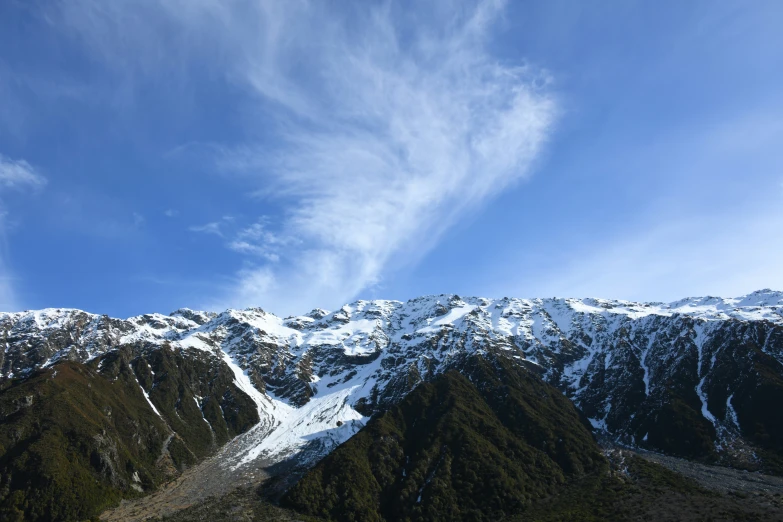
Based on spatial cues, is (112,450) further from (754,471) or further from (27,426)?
(754,471)

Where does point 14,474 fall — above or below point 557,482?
above

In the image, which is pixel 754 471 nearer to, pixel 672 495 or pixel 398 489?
pixel 672 495

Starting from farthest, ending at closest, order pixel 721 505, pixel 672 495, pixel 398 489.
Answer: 1. pixel 398 489
2. pixel 672 495
3. pixel 721 505

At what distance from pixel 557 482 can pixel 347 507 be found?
86309 mm

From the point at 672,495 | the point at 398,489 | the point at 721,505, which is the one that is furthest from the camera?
the point at 398,489

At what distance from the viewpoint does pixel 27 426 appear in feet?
615

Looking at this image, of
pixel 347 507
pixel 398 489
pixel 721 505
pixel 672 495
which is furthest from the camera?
pixel 398 489

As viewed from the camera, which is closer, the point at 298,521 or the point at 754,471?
the point at 298,521

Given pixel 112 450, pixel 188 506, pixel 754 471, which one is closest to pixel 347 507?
pixel 188 506

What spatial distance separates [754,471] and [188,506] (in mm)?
229298

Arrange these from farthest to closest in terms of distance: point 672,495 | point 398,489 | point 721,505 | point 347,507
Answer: point 398,489, point 347,507, point 672,495, point 721,505

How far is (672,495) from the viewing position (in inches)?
6427

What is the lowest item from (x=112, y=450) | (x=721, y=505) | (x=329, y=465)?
(x=721, y=505)

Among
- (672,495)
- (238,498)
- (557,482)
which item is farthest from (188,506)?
(672,495)
